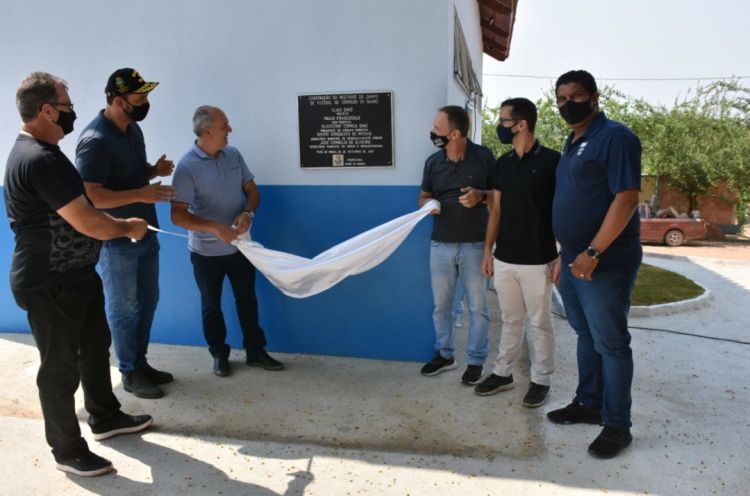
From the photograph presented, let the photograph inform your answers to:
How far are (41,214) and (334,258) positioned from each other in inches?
73.1

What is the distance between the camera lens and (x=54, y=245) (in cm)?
295

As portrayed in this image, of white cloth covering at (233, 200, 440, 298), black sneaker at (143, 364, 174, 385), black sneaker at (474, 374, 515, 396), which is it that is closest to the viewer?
black sneaker at (474, 374, 515, 396)

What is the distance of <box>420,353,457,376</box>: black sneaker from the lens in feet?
13.9

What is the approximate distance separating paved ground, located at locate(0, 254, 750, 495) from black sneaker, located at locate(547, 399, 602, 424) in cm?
6

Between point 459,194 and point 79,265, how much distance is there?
2.48 m

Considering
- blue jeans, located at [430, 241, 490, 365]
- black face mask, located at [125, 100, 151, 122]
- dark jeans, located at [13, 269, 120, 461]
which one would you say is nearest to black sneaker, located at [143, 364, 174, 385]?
dark jeans, located at [13, 269, 120, 461]

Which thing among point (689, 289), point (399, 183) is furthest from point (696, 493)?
point (689, 289)

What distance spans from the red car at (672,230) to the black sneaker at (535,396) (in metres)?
13.6

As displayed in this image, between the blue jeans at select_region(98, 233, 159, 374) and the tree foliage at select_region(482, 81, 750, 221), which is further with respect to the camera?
the tree foliage at select_region(482, 81, 750, 221)

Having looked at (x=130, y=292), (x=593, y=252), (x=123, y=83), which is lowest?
(x=130, y=292)

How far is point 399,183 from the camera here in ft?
14.3

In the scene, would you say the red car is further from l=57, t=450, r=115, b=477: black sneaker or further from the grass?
l=57, t=450, r=115, b=477: black sneaker

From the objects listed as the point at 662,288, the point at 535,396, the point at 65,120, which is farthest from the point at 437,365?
the point at 662,288

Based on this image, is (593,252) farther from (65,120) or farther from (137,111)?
(137,111)
